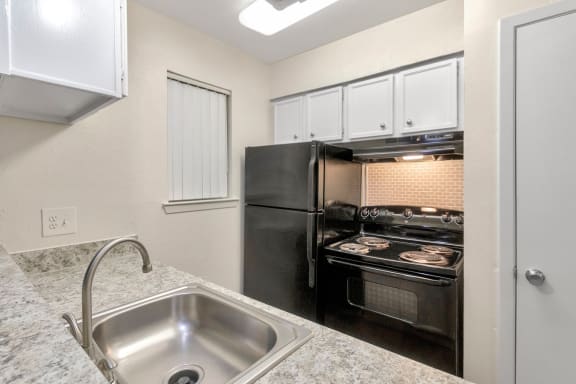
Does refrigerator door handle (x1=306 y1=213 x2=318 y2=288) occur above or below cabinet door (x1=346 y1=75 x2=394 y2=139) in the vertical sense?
below

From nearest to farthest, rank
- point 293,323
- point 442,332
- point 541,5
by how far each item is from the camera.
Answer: point 293,323 < point 541,5 < point 442,332

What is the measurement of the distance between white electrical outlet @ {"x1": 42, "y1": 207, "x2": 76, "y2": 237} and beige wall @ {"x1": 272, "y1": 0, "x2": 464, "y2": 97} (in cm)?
190

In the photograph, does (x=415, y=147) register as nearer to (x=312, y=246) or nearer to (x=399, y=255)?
(x=399, y=255)

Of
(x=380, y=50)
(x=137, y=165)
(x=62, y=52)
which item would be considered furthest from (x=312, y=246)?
(x=62, y=52)

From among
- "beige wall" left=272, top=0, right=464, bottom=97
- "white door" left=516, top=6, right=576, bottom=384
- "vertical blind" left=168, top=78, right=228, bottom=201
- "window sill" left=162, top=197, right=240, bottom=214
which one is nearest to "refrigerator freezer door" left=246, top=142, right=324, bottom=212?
"window sill" left=162, top=197, right=240, bottom=214

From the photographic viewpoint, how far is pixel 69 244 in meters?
1.47

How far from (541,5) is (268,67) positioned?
203cm

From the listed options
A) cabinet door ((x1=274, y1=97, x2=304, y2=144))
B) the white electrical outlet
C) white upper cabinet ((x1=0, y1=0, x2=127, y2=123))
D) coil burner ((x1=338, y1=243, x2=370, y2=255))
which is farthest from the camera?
cabinet door ((x1=274, y1=97, x2=304, y2=144))

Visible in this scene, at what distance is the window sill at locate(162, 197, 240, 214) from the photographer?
1929mm

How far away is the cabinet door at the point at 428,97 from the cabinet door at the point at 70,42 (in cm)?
165

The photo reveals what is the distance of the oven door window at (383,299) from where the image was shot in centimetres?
159

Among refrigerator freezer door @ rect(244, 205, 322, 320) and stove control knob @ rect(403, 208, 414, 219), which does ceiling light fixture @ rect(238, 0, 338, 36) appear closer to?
refrigerator freezer door @ rect(244, 205, 322, 320)

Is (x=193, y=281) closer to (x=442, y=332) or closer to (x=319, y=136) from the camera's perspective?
(x=442, y=332)

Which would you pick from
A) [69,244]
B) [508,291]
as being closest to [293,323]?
[508,291]
